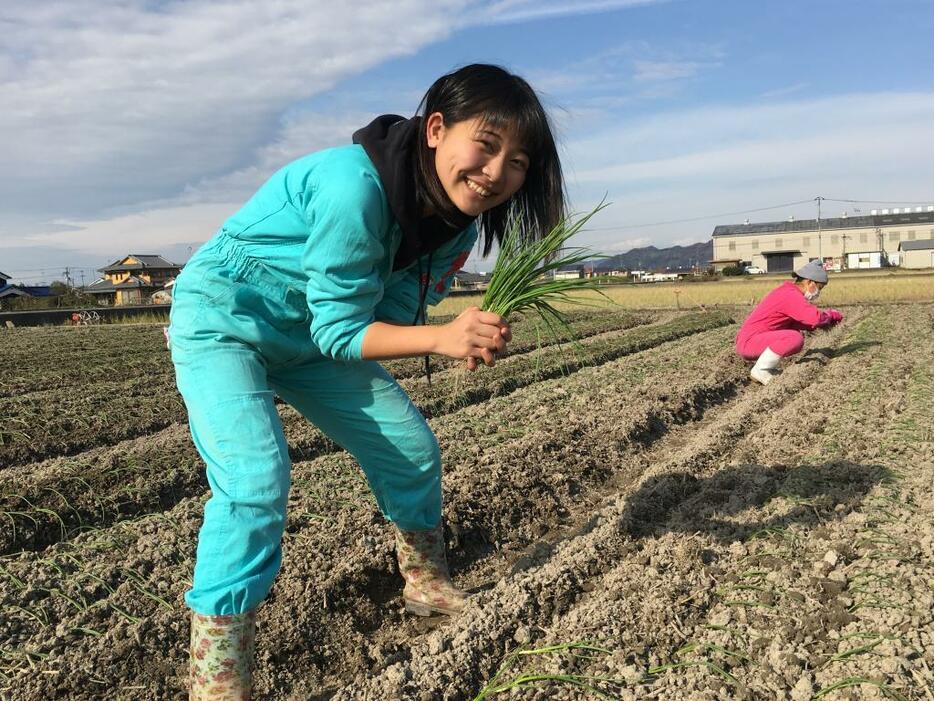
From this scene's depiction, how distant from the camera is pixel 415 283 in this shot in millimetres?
2500

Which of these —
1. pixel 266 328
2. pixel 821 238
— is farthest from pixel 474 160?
pixel 821 238

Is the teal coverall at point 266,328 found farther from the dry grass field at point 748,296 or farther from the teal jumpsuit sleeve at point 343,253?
the dry grass field at point 748,296

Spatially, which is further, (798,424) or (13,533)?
(798,424)

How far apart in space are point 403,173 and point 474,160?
0.19m

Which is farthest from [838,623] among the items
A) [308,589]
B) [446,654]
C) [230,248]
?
[230,248]

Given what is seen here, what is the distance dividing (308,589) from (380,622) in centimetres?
32

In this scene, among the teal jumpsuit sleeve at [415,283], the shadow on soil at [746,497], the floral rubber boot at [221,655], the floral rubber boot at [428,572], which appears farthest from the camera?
the shadow on soil at [746,497]

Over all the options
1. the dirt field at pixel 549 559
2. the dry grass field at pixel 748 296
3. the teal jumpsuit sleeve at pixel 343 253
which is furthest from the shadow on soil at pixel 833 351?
the dry grass field at pixel 748 296

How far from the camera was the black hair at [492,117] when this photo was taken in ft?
6.45

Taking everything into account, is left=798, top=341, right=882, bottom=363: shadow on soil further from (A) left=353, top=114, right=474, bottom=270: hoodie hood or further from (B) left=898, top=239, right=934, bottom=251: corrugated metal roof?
(B) left=898, top=239, right=934, bottom=251: corrugated metal roof

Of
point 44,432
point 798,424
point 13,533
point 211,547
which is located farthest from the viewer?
point 44,432

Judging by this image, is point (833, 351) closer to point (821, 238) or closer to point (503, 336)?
point (503, 336)

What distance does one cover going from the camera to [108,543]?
3455 mm

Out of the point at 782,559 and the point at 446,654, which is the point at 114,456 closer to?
the point at 446,654
